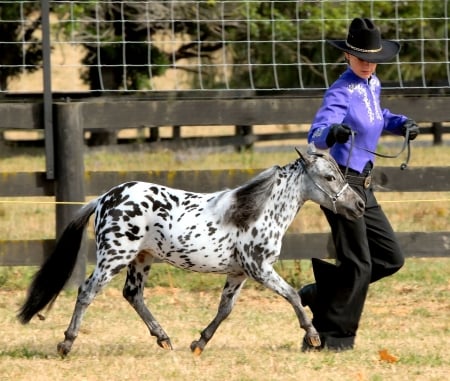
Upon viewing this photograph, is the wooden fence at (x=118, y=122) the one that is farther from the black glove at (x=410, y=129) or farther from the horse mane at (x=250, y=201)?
the horse mane at (x=250, y=201)

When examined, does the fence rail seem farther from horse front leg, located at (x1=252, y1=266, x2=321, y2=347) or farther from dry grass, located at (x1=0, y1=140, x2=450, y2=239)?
horse front leg, located at (x1=252, y1=266, x2=321, y2=347)

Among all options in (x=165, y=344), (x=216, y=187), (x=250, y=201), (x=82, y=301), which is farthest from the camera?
(x=216, y=187)

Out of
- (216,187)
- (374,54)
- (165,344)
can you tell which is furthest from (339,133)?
(216,187)

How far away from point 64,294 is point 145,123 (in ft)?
4.65

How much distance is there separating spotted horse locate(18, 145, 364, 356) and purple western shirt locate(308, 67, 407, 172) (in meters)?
0.14

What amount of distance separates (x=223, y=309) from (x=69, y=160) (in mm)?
2598

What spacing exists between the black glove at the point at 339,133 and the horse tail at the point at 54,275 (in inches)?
66.0

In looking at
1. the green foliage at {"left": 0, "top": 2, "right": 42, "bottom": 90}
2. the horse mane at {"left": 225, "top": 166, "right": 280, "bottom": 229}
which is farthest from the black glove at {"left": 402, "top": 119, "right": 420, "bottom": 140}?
the green foliage at {"left": 0, "top": 2, "right": 42, "bottom": 90}

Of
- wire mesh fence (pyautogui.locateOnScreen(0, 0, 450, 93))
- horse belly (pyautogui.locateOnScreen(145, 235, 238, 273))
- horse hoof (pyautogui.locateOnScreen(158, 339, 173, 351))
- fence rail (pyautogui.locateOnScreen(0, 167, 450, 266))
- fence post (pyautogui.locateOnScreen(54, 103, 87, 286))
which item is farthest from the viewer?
wire mesh fence (pyautogui.locateOnScreen(0, 0, 450, 93))

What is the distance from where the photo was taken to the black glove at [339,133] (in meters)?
6.11

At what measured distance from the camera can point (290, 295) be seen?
6.49m

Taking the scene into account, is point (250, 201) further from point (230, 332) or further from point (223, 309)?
point (230, 332)

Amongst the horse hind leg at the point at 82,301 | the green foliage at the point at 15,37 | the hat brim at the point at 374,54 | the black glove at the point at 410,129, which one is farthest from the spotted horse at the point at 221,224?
the green foliage at the point at 15,37

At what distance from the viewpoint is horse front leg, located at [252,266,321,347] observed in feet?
21.2
